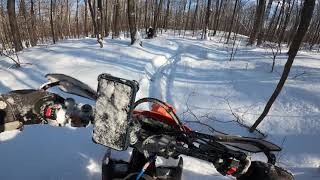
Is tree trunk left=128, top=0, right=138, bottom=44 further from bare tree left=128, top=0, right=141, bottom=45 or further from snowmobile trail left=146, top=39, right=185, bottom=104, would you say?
snowmobile trail left=146, top=39, right=185, bottom=104

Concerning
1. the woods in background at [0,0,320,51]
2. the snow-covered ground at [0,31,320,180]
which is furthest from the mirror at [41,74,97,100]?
the woods in background at [0,0,320,51]

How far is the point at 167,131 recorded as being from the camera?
2123 millimetres

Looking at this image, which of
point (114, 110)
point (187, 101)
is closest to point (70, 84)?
point (114, 110)

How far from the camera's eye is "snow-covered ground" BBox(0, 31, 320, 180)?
375cm

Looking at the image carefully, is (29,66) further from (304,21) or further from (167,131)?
(167,131)

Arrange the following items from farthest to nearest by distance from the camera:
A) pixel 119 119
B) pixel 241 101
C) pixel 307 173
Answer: pixel 241 101
pixel 307 173
pixel 119 119

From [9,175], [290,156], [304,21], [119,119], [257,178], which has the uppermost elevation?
[304,21]

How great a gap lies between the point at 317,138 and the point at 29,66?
7.84 metres

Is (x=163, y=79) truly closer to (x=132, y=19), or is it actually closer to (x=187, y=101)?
(x=187, y=101)

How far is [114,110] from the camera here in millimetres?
1711

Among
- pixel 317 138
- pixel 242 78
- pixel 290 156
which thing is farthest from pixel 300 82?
pixel 290 156

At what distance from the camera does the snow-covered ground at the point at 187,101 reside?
3750 millimetres

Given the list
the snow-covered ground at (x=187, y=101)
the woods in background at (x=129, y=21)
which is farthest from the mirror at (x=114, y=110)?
the woods in background at (x=129, y=21)

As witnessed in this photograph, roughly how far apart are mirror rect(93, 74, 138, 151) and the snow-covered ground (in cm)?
185
